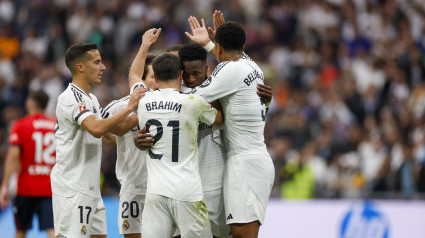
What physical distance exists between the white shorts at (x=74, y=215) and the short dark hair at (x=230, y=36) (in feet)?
6.24

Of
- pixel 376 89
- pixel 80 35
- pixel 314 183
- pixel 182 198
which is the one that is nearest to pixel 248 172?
pixel 182 198

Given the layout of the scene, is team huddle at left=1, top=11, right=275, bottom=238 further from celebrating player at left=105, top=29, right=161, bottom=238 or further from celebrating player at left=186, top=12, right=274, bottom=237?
celebrating player at left=105, top=29, right=161, bottom=238

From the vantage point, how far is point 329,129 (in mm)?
13977

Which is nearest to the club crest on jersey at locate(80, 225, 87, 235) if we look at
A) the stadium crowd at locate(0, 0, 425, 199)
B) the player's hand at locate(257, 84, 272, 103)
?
the player's hand at locate(257, 84, 272, 103)

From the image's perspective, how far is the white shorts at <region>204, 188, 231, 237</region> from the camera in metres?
6.74

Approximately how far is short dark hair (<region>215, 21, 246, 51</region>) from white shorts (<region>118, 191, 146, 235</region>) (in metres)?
1.80

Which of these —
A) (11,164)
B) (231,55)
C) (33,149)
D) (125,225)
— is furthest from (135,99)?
(11,164)

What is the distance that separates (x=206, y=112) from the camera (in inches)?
246

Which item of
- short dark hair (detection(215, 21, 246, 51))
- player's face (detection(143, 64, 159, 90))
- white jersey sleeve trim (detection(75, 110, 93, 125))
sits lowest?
white jersey sleeve trim (detection(75, 110, 93, 125))

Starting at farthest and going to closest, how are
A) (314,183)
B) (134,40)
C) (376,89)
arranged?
(134,40) < (376,89) < (314,183)

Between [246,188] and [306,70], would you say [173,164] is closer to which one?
[246,188]

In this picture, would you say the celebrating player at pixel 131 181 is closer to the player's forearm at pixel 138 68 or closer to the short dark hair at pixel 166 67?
the player's forearm at pixel 138 68

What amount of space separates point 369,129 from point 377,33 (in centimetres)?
350

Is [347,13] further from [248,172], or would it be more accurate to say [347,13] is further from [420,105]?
[248,172]
